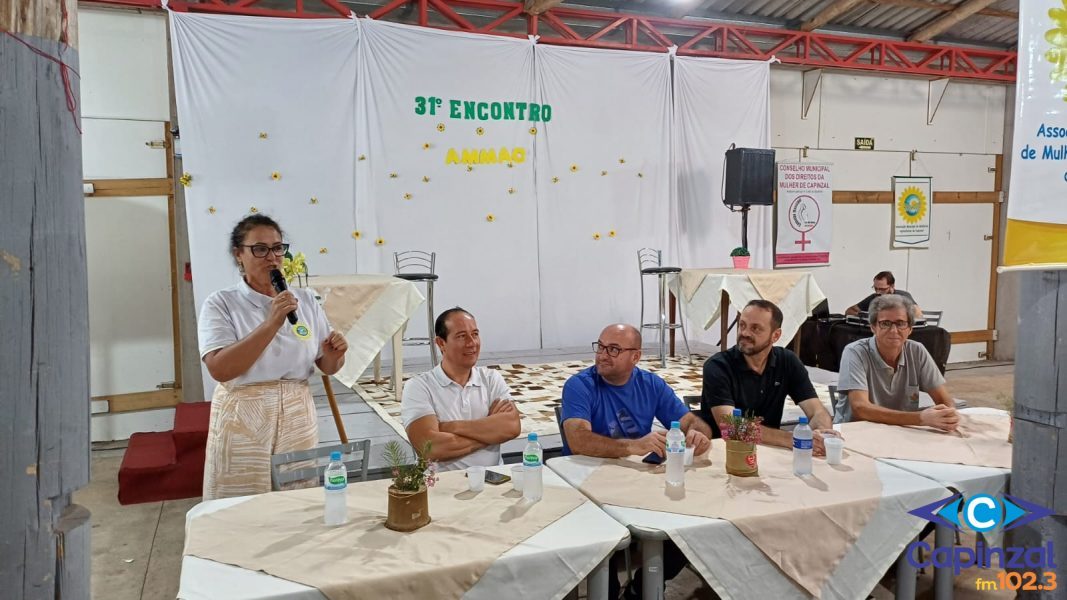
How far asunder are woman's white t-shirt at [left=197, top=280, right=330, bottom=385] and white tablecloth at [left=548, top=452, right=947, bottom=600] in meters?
1.03

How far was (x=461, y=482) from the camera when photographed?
2213mm

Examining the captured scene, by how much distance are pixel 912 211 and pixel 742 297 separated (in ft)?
15.0

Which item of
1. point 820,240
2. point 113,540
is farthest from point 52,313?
point 820,240

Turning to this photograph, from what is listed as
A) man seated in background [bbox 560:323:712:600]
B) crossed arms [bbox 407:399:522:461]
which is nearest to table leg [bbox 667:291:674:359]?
man seated in background [bbox 560:323:712:600]

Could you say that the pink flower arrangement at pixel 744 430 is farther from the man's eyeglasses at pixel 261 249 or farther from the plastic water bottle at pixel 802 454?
the man's eyeglasses at pixel 261 249

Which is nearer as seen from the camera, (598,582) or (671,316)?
(598,582)

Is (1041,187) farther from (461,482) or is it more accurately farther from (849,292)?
(849,292)

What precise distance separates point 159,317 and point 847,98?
7.69m

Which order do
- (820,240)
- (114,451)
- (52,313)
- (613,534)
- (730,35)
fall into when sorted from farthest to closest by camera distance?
(820,240)
(730,35)
(114,451)
(613,534)
(52,313)

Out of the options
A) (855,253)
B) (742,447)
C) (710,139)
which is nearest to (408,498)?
(742,447)

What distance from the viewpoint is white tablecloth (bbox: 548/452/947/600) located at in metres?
1.88

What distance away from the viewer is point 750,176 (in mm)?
7184

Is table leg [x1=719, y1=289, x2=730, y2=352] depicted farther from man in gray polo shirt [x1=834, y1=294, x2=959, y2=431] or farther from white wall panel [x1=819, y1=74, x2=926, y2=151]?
white wall panel [x1=819, y1=74, x2=926, y2=151]

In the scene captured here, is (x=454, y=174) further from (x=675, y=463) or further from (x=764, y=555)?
(x=764, y=555)
